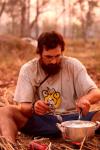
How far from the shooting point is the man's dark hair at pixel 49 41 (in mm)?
3395

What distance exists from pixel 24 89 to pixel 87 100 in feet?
1.91

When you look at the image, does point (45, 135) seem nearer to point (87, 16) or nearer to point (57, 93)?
point (57, 93)

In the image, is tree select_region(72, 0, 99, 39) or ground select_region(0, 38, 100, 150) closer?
ground select_region(0, 38, 100, 150)

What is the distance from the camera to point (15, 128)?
338cm

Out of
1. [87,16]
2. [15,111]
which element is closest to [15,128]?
[15,111]

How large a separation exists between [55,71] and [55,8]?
2301 cm

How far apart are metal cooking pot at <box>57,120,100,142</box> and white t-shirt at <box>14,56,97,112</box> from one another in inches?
15.6

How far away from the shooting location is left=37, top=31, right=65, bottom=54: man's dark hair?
3.39 m

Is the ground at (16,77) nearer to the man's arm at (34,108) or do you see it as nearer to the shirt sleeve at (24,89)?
the man's arm at (34,108)

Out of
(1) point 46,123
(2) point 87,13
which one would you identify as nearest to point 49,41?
(1) point 46,123

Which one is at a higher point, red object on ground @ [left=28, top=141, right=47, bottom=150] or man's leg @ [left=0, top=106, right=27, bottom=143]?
man's leg @ [left=0, top=106, right=27, bottom=143]

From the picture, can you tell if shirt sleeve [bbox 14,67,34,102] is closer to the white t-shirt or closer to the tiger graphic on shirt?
the white t-shirt

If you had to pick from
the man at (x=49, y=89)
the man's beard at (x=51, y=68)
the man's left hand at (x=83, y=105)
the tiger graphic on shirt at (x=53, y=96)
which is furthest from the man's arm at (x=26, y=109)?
the man's left hand at (x=83, y=105)

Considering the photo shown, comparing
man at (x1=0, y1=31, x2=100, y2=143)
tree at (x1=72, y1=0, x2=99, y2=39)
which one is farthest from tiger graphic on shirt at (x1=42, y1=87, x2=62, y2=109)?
tree at (x1=72, y1=0, x2=99, y2=39)
